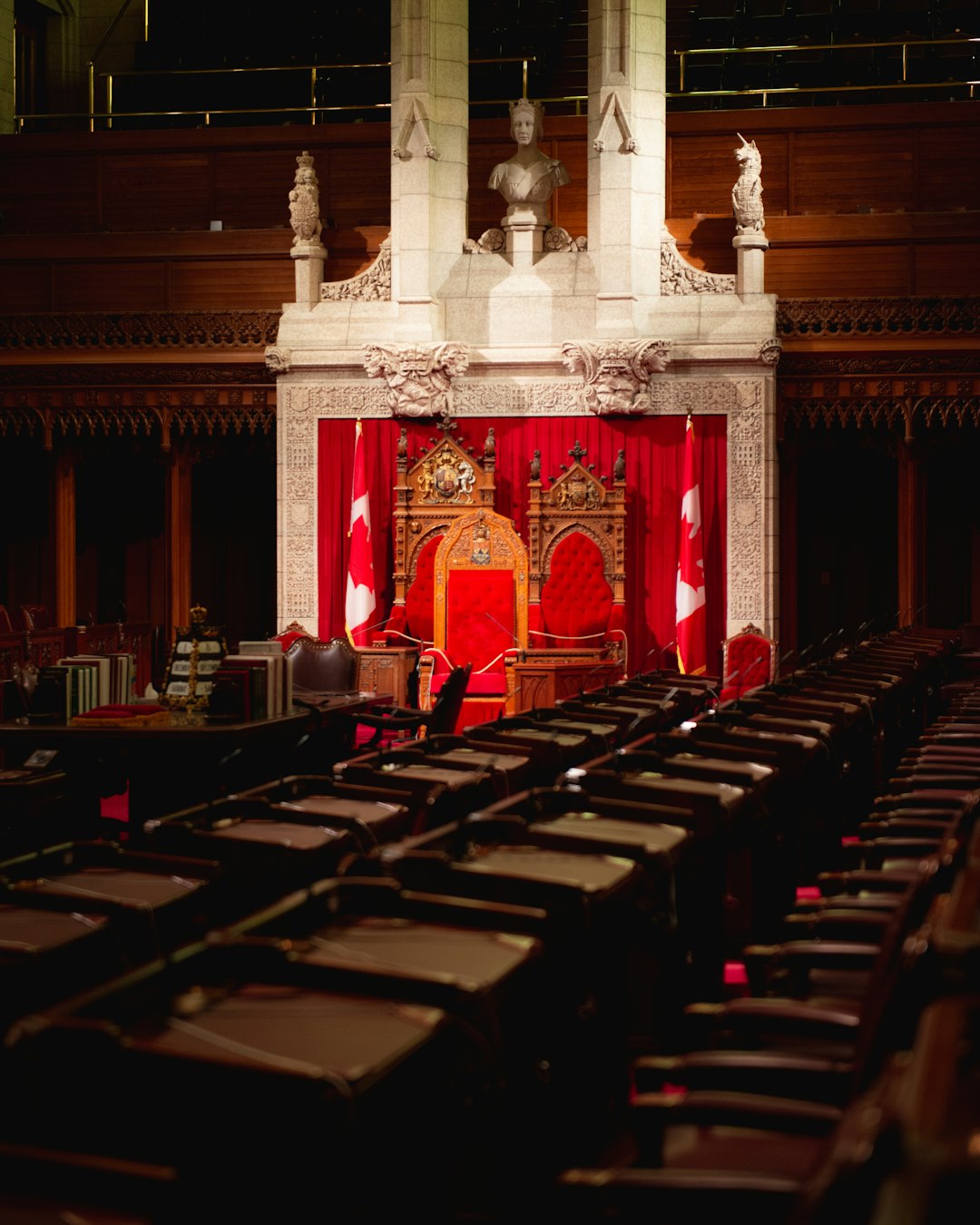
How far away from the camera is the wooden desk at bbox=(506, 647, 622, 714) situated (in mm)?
10406

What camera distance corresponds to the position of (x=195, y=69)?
14.7 meters

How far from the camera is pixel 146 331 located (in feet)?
41.7

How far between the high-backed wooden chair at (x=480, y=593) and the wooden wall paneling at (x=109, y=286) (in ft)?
12.7

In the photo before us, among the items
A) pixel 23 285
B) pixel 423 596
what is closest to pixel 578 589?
pixel 423 596

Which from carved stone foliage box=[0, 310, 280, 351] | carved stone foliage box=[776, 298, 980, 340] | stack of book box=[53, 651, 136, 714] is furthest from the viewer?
A: carved stone foliage box=[0, 310, 280, 351]

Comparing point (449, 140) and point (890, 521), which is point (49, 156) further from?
point (890, 521)

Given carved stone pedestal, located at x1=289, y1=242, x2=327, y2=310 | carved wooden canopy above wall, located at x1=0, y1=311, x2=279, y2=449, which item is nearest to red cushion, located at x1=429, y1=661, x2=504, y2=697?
carved wooden canopy above wall, located at x1=0, y1=311, x2=279, y2=449

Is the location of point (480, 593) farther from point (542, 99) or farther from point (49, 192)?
Answer: point (49, 192)

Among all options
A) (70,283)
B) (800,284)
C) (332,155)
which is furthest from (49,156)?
(800,284)

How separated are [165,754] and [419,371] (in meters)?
6.36

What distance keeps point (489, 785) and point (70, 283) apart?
10610mm

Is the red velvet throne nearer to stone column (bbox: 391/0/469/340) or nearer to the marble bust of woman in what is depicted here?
stone column (bbox: 391/0/469/340)

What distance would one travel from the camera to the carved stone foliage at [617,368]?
11.8 meters

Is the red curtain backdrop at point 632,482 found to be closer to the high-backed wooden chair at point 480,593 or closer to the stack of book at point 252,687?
the high-backed wooden chair at point 480,593
